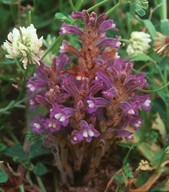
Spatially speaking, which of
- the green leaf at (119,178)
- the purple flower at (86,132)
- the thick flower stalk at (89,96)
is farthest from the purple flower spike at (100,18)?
the green leaf at (119,178)

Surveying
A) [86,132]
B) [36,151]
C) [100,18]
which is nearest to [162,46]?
[100,18]

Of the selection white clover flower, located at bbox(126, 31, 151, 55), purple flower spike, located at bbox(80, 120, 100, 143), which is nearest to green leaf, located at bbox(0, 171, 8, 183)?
purple flower spike, located at bbox(80, 120, 100, 143)

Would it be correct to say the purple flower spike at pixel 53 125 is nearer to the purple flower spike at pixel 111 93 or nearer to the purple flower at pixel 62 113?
the purple flower at pixel 62 113

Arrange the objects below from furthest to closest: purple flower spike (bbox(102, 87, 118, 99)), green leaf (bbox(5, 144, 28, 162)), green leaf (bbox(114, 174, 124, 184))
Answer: green leaf (bbox(5, 144, 28, 162)), green leaf (bbox(114, 174, 124, 184)), purple flower spike (bbox(102, 87, 118, 99))

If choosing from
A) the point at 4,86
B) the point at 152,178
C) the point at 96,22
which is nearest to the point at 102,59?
the point at 96,22

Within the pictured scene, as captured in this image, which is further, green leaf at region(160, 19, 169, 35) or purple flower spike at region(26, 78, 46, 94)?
green leaf at region(160, 19, 169, 35)

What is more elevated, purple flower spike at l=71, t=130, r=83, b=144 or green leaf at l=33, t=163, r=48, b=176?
purple flower spike at l=71, t=130, r=83, b=144

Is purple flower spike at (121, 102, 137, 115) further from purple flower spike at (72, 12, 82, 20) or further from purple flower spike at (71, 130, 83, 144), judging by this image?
purple flower spike at (72, 12, 82, 20)

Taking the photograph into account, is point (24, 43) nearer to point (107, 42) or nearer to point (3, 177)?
point (107, 42)
